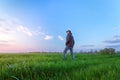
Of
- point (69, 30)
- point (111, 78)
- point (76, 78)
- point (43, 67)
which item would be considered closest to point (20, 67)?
point (43, 67)

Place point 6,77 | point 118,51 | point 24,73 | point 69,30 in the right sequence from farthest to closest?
point 118,51 < point 69,30 < point 24,73 < point 6,77

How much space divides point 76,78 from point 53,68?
3408 millimetres

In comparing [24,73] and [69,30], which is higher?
[69,30]

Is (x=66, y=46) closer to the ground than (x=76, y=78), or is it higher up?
higher up

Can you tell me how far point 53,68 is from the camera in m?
10.4

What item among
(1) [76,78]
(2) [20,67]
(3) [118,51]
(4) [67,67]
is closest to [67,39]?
(4) [67,67]

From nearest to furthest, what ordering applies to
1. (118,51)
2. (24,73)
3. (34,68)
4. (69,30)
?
(24,73) < (34,68) < (69,30) < (118,51)

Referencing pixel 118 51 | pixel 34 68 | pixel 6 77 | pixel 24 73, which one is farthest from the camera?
pixel 118 51

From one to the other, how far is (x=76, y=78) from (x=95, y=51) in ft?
98.1

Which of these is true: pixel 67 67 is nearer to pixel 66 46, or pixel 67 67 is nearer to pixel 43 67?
pixel 43 67

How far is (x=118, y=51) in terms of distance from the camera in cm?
3475

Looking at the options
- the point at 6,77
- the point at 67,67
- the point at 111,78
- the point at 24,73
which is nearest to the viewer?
the point at 111,78

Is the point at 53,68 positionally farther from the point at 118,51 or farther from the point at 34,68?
the point at 118,51

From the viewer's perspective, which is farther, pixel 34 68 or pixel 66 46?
pixel 66 46
